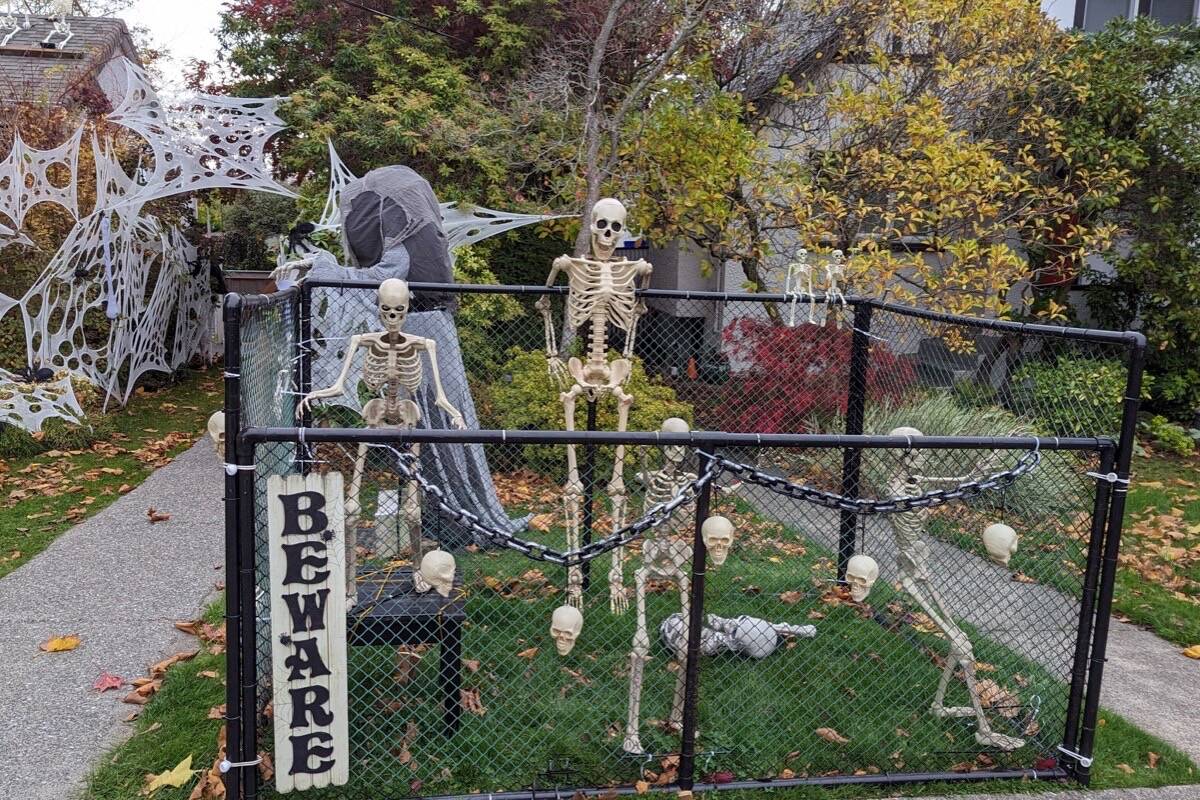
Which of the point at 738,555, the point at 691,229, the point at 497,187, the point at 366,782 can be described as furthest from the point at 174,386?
the point at 366,782

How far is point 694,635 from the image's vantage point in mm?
3162

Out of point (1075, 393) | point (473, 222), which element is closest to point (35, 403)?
point (473, 222)

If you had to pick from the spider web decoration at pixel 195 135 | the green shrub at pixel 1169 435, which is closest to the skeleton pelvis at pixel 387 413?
the spider web decoration at pixel 195 135

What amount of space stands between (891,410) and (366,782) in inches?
205

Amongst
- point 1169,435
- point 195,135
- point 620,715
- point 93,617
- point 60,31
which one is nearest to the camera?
point 620,715

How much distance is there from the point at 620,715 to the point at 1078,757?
5.59 ft

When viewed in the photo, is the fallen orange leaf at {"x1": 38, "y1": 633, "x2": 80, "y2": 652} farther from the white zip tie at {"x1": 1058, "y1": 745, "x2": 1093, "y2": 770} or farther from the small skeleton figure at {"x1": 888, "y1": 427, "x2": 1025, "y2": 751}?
the white zip tie at {"x1": 1058, "y1": 745, "x2": 1093, "y2": 770}

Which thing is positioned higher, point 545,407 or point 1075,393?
point 1075,393

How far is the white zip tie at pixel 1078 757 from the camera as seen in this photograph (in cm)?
336

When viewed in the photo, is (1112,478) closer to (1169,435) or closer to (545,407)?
(545,407)

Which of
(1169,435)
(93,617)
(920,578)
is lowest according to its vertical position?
(93,617)

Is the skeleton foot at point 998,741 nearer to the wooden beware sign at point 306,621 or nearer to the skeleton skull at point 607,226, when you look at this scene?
the wooden beware sign at point 306,621

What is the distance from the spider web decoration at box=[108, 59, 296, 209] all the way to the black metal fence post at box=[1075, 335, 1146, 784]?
321 inches

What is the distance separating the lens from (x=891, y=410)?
7172mm
